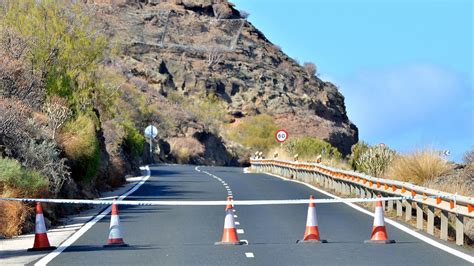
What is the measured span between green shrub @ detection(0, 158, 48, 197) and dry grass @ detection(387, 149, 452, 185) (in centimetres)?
1077

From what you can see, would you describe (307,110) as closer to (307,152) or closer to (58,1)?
(307,152)

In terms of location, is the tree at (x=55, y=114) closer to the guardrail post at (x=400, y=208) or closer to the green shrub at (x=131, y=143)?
the guardrail post at (x=400, y=208)

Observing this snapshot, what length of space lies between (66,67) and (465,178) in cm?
1599

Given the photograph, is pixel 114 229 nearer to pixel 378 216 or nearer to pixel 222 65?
pixel 378 216

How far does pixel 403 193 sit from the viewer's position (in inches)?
800

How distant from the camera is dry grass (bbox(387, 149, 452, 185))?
26062mm

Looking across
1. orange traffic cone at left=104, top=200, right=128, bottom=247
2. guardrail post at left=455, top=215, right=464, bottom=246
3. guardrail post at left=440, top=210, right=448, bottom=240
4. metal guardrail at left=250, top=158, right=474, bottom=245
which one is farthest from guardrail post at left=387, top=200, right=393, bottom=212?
orange traffic cone at left=104, top=200, right=128, bottom=247

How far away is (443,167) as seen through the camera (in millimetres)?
26031

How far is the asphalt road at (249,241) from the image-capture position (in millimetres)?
13836

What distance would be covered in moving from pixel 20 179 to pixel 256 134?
8082 cm

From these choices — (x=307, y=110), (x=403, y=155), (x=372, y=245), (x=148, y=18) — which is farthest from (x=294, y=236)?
(x=148, y=18)

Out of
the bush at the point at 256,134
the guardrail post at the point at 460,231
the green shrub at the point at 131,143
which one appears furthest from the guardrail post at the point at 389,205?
the bush at the point at 256,134

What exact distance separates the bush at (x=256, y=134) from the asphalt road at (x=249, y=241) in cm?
7221

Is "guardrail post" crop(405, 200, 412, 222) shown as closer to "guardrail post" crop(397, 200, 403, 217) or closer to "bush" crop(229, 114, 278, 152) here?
"guardrail post" crop(397, 200, 403, 217)
